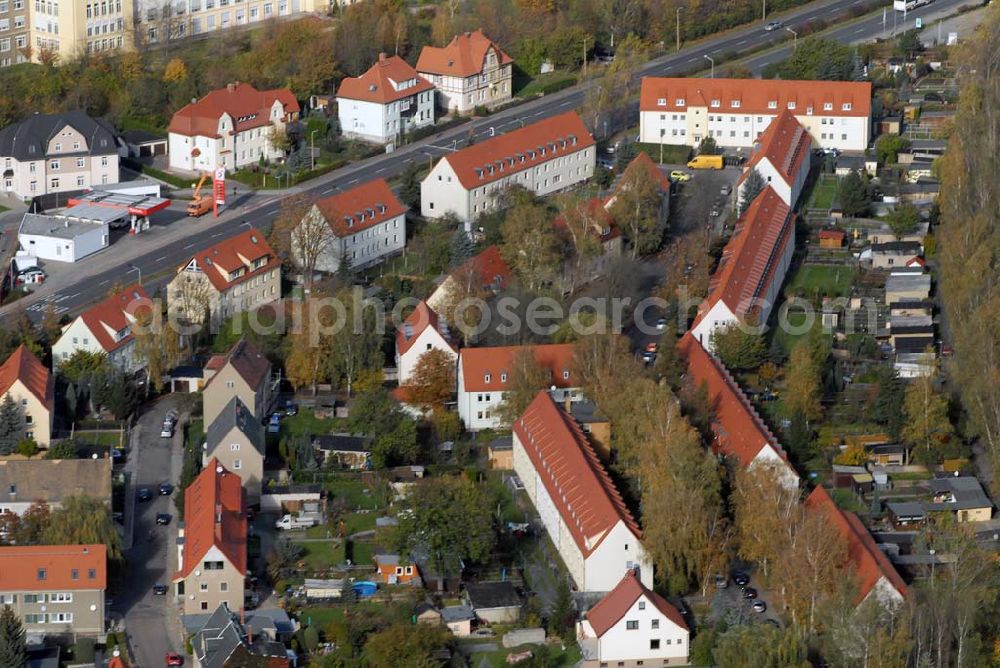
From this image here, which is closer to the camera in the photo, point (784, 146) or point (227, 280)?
point (227, 280)

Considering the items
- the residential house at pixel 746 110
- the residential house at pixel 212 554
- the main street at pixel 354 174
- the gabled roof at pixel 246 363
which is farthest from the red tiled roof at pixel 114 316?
the residential house at pixel 746 110

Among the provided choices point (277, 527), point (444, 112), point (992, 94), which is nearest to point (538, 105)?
point (444, 112)

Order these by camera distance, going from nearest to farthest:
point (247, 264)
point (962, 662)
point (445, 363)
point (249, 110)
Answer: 1. point (962, 662)
2. point (445, 363)
3. point (247, 264)
4. point (249, 110)

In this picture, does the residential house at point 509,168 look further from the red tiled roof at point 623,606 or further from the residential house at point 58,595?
the residential house at point 58,595

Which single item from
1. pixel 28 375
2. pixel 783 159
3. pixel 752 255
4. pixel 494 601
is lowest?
pixel 494 601

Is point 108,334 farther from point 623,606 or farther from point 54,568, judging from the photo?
point 623,606

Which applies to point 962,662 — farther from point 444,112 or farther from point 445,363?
point 444,112

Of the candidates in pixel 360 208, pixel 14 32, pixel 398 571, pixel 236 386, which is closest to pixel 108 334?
pixel 236 386
